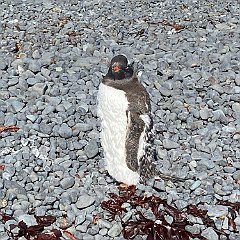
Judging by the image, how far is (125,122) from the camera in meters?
4.36

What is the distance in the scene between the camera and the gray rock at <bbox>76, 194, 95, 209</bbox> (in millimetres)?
4406

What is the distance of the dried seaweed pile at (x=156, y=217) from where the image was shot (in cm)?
413

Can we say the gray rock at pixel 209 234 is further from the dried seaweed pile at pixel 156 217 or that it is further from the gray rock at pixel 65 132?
the gray rock at pixel 65 132

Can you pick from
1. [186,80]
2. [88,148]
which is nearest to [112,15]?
[186,80]

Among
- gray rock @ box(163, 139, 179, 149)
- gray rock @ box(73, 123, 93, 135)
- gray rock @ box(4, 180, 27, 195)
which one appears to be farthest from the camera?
gray rock @ box(73, 123, 93, 135)

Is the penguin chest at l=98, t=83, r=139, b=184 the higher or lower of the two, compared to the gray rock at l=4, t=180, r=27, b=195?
higher

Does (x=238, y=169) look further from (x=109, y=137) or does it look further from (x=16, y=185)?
(x=16, y=185)

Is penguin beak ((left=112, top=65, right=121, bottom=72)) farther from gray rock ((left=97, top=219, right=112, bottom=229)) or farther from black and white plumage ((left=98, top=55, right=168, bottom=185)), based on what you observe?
gray rock ((left=97, top=219, right=112, bottom=229))

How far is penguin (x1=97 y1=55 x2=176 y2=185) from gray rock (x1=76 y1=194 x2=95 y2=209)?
0.31m

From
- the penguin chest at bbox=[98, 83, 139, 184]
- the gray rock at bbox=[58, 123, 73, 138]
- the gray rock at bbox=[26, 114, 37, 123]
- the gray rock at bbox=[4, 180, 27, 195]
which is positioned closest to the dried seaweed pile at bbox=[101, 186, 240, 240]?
the penguin chest at bbox=[98, 83, 139, 184]

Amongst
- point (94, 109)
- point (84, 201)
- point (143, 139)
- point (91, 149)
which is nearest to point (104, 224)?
point (84, 201)

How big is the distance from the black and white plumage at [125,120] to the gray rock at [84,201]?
1.03 ft

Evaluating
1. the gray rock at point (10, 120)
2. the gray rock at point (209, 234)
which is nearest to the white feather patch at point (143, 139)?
the gray rock at point (209, 234)

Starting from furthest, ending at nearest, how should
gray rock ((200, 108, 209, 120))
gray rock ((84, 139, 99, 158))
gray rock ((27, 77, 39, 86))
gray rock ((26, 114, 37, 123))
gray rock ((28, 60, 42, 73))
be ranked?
gray rock ((28, 60, 42, 73))
gray rock ((27, 77, 39, 86))
gray rock ((200, 108, 209, 120))
gray rock ((26, 114, 37, 123))
gray rock ((84, 139, 99, 158))
